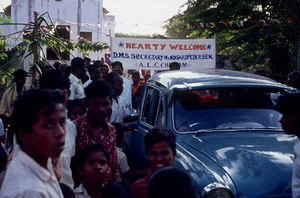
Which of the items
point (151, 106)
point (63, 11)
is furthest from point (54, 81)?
point (63, 11)

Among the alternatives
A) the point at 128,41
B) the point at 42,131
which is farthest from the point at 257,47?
the point at 42,131

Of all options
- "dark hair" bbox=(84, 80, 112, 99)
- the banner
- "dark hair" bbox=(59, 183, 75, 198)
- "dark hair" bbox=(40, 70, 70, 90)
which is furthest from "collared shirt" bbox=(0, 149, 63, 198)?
the banner

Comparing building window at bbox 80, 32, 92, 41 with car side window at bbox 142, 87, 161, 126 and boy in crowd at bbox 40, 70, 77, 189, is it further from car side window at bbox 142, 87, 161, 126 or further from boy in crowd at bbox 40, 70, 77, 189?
boy in crowd at bbox 40, 70, 77, 189

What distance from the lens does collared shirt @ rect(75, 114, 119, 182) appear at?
3664 millimetres

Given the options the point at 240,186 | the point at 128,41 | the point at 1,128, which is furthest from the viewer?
the point at 128,41

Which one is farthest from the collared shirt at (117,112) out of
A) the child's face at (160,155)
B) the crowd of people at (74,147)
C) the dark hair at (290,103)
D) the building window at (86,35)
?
the building window at (86,35)

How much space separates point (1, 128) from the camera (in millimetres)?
5949

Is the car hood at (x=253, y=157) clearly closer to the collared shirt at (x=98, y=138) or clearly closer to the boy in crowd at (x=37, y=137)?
the collared shirt at (x=98, y=138)

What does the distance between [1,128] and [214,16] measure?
43.5 feet

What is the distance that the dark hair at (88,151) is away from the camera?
11.3 feet

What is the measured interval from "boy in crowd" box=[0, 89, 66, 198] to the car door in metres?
3.07

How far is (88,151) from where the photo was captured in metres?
3.46

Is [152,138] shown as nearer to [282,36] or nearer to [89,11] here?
[282,36]

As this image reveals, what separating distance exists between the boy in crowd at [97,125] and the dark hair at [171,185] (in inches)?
68.8
